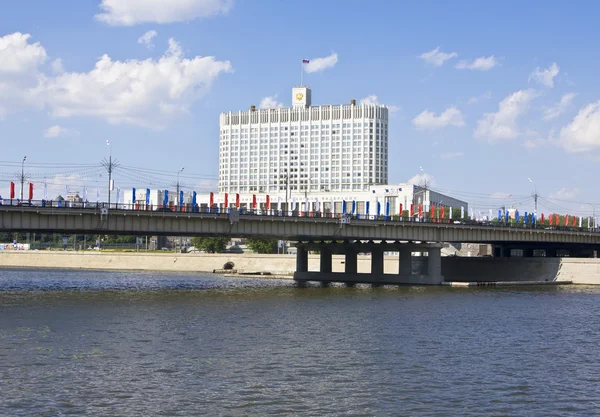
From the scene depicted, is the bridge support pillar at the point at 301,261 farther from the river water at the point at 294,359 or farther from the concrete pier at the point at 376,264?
the river water at the point at 294,359

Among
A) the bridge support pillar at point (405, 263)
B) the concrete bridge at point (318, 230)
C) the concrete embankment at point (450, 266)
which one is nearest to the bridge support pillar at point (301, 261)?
the concrete bridge at point (318, 230)

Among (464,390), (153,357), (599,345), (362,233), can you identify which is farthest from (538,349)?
(362,233)

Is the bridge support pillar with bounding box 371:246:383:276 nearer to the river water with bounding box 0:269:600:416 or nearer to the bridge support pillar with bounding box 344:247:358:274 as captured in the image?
the bridge support pillar with bounding box 344:247:358:274

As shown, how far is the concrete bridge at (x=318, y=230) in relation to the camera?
93.8 metres

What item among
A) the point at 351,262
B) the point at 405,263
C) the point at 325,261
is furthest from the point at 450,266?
the point at 405,263

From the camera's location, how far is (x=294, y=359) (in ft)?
153

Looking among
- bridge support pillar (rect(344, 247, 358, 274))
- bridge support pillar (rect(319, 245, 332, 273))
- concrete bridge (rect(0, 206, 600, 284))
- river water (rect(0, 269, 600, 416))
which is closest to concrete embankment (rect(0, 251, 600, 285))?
concrete bridge (rect(0, 206, 600, 284))

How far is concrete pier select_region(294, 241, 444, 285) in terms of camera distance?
127 metres

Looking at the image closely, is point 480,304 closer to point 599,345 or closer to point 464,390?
point 599,345

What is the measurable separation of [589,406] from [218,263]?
15202cm

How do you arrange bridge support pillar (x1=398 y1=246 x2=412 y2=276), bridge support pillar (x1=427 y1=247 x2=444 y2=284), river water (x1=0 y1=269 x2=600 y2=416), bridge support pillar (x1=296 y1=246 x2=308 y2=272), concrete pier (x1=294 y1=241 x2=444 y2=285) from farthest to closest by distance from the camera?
bridge support pillar (x1=296 y1=246 x2=308 y2=272), bridge support pillar (x1=398 y1=246 x2=412 y2=276), concrete pier (x1=294 y1=241 x2=444 y2=285), bridge support pillar (x1=427 y1=247 x2=444 y2=284), river water (x1=0 y1=269 x2=600 y2=416)

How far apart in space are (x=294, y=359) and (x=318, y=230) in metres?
67.0

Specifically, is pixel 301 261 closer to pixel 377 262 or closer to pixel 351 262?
pixel 351 262

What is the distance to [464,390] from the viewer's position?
3897cm
